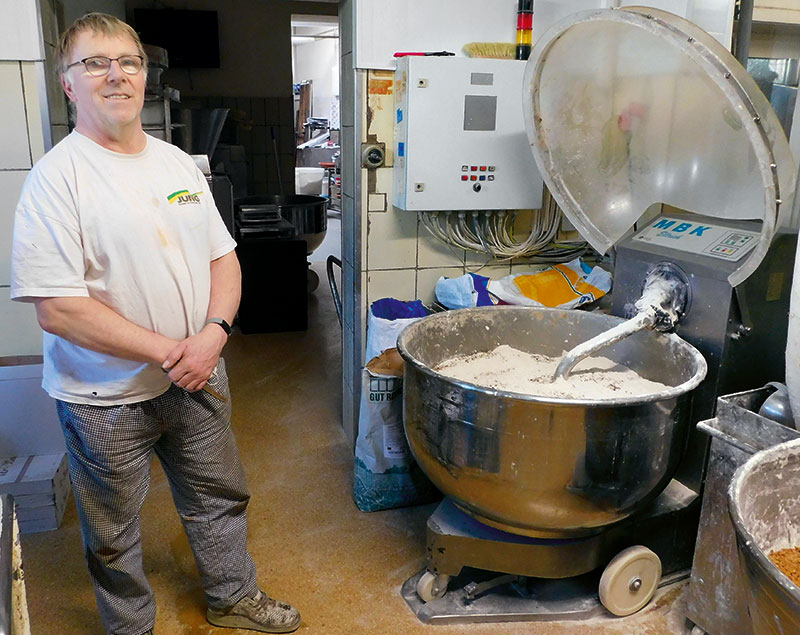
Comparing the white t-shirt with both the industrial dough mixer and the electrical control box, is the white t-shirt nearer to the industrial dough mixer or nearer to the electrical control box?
the industrial dough mixer

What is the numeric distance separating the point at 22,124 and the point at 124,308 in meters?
1.09

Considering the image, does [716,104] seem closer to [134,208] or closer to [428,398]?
[428,398]

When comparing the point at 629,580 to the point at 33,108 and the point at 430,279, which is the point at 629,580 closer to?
the point at 430,279

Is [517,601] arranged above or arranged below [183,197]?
below

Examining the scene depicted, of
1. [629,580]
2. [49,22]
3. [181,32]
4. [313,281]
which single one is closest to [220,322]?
[629,580]

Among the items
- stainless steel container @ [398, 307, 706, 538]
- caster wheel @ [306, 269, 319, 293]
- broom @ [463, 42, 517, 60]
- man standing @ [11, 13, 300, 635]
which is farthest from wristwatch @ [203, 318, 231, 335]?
caster wheel @ [306, 269, 319, 293]

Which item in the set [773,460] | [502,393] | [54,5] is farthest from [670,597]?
[54,5]

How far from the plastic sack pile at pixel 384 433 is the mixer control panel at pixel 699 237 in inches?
30.0

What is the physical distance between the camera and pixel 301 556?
6.65ft

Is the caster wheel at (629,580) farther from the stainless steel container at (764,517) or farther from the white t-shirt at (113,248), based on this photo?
the white t-shirt at (113,248)

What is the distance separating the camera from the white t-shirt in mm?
1285

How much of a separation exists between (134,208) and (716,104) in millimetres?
1275

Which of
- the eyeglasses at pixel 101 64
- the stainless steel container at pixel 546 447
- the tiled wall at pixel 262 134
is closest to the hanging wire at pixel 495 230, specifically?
the stainless steel container at pixel 546 447

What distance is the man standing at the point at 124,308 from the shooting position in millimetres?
1303
